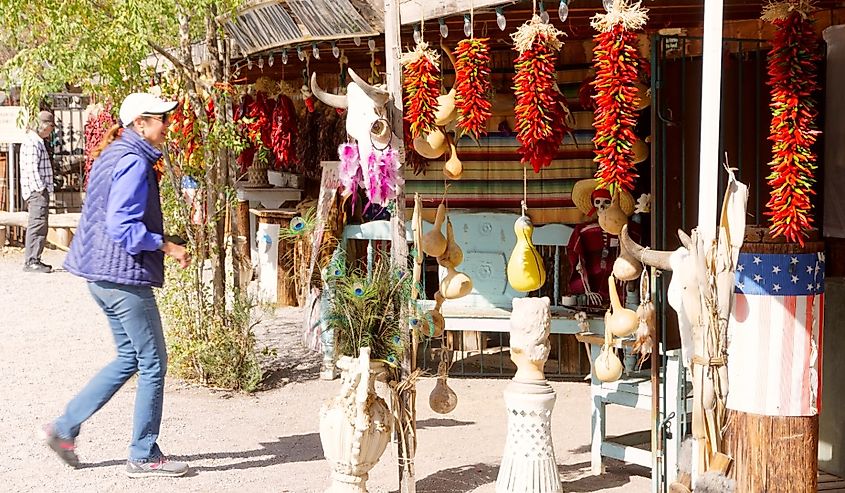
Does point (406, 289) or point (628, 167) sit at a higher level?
point (628, 167)

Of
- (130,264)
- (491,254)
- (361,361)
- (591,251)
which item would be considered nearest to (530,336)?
(361,361)

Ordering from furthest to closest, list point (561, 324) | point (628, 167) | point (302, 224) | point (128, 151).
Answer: point (302, 224)
point (561, 324)
point (128, 151)
point (628, 167)

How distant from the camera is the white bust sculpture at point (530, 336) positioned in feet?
16.6

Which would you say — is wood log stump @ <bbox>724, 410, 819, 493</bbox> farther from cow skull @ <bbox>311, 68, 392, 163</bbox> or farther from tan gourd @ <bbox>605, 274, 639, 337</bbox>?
cow skull @ <bbox>311, 68, 392, 163</bbox>

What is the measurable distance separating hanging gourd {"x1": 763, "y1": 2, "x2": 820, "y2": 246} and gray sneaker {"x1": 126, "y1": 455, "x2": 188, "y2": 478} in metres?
3.18

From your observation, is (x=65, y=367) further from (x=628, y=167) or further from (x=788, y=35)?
(x=788, y=35)

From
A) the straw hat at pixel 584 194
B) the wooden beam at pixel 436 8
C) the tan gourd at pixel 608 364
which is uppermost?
the wooden beam at pixel 436 8

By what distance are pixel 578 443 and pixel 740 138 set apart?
7.21 feet

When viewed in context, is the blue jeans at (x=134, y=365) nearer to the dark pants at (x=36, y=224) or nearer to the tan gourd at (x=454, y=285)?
the tan gourd at (x=454, y=285)

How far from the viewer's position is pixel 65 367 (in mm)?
8617

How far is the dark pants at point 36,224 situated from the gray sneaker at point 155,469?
793 centimetres

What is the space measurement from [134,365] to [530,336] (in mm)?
1979

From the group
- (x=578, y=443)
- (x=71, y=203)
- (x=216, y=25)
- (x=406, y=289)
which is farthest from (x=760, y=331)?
(x=71, y=203)

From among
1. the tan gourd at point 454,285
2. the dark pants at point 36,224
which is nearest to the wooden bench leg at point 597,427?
the tan gourd at point 454,285
